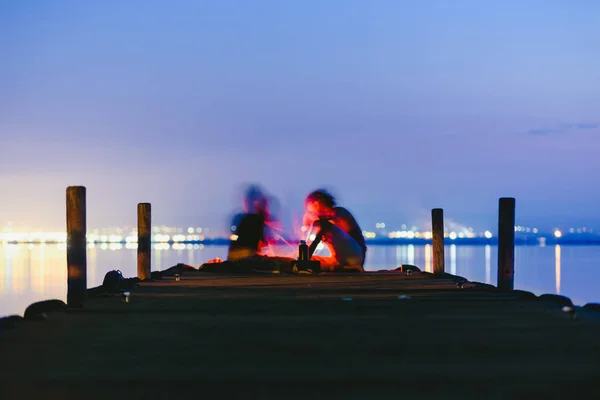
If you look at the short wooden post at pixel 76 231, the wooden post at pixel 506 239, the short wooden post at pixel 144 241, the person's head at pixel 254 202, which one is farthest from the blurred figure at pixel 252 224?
the short wooden post at pixel 76 231

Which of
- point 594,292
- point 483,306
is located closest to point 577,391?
point 483,306

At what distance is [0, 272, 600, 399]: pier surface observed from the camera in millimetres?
4336

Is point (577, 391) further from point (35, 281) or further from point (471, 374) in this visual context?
point (35, 281)

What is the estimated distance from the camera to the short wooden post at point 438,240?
55.6 feet

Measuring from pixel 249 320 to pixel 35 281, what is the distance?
98.5 feet

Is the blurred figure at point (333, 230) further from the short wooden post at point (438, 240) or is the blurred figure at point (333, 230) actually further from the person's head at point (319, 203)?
the short wooden post at point (438, 240)

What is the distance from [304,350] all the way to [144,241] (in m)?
10.1

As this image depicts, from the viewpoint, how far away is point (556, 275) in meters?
43.4

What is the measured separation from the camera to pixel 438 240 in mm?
17547

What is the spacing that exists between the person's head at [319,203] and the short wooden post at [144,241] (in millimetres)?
3387

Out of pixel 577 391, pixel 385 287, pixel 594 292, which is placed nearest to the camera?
pixel 577 391

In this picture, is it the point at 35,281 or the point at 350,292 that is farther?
the point at 35,281

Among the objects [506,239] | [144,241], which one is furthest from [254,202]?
[506,239]

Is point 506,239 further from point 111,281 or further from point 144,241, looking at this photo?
point 144,241
